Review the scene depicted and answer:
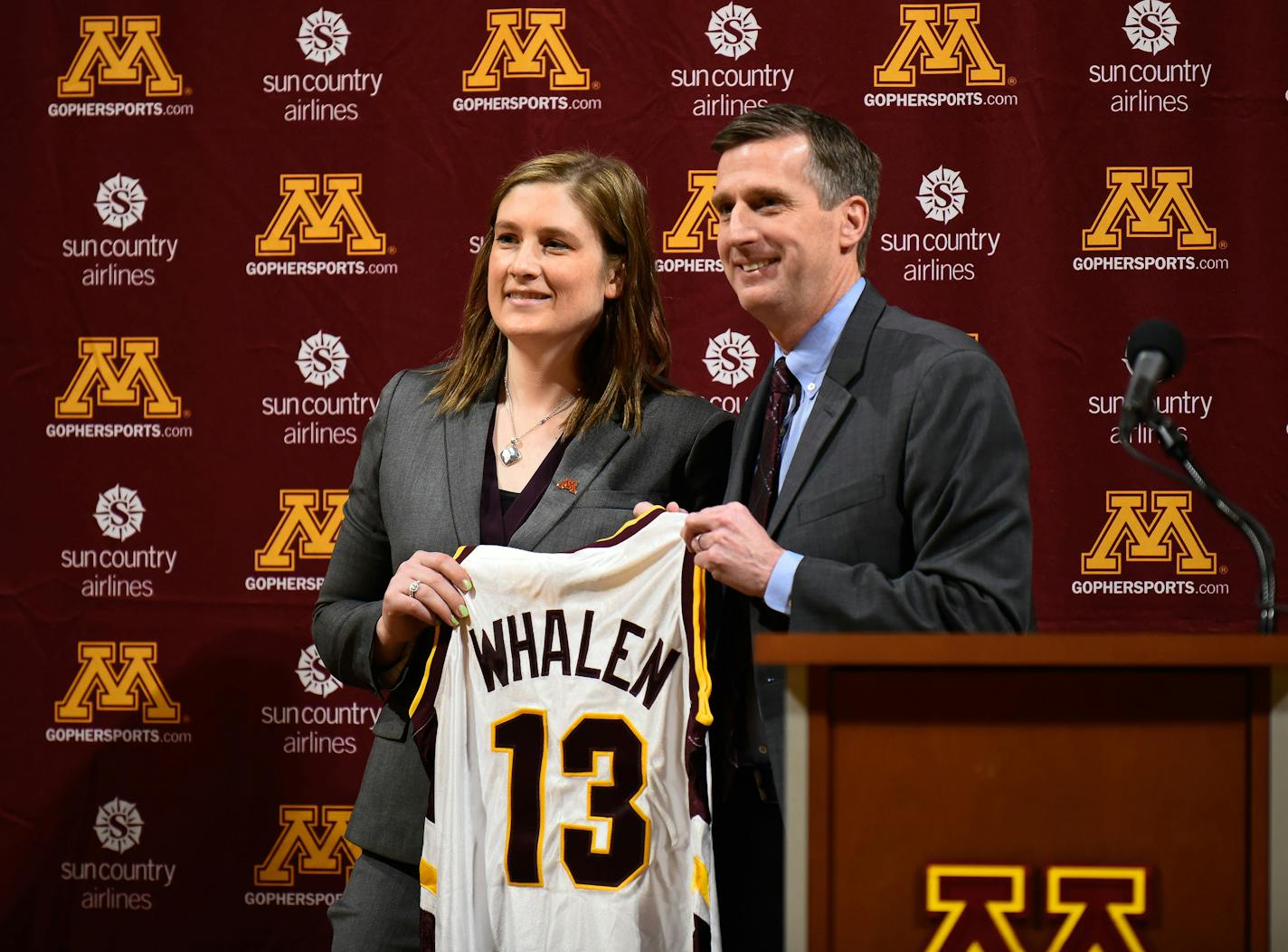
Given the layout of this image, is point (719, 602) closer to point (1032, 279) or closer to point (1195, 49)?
point (1032, 279)

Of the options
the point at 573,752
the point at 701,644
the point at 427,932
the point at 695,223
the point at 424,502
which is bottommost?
the point at 427,932

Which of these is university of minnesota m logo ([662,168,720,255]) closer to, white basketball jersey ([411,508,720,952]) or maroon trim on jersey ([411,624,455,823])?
white basketball jersey ([411,508,720,952])

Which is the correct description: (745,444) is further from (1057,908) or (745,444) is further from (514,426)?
(1057,908)

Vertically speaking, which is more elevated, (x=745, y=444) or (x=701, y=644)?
(x=745, y=444)

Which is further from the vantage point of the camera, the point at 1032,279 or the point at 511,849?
the point at 1032,279

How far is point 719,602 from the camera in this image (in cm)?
210

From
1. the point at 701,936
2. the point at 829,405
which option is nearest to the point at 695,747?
the point at 701,936

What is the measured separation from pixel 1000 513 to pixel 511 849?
911mm

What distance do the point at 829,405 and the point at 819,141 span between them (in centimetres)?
44

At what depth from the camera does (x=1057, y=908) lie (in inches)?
52.4

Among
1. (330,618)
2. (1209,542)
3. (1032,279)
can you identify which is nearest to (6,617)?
(330,618)

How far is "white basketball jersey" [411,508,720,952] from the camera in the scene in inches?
78.4

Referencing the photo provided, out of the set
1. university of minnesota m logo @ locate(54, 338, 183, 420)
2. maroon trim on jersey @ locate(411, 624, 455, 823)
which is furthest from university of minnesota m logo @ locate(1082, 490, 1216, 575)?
university of minnesota m logo @ locate(54, 338, 183, 420)

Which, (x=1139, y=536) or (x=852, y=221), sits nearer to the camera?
(x=852, y=221)
